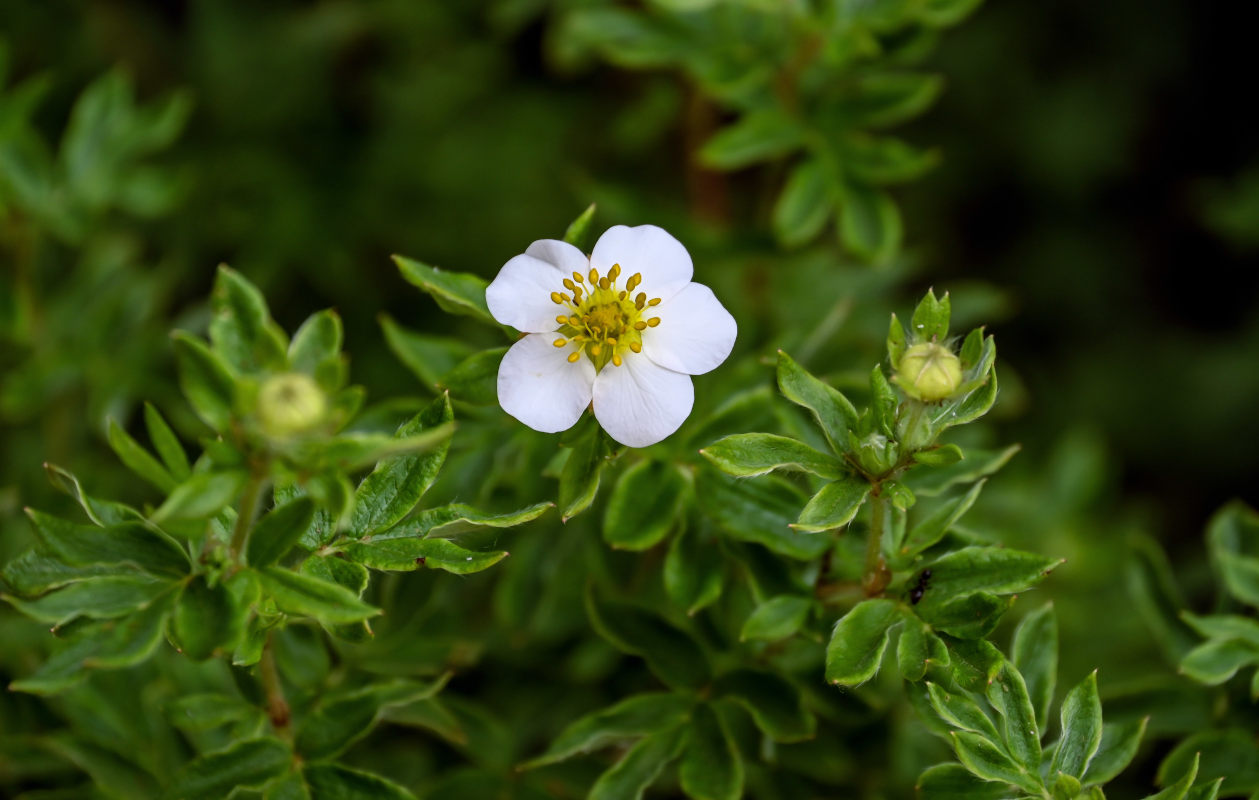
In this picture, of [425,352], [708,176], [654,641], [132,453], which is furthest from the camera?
[708,176]

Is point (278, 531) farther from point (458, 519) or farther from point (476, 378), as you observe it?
point (476, 378)

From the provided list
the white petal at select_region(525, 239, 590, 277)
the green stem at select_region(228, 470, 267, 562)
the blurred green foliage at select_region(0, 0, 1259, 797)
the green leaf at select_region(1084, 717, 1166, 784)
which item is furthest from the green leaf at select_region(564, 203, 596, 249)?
the green leaf at select_region(1084, 717, 1166, 784)

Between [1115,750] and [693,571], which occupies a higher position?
[693,571]

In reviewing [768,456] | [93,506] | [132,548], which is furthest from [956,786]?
[93,506]

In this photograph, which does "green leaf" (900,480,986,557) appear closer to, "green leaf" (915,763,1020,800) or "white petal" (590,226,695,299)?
"green leaf" (915,763,1020,800)

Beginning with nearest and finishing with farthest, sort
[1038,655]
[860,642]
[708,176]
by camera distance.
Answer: [860,642] → [1038,655] → [708,176]

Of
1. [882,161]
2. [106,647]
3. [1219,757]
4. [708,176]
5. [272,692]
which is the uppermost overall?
[882,161]

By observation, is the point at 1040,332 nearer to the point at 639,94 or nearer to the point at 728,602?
the point at 639,94
